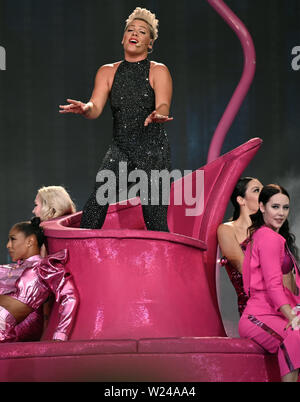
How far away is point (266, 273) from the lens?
2432mm

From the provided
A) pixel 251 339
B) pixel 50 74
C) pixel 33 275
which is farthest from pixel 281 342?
pixel 50 74

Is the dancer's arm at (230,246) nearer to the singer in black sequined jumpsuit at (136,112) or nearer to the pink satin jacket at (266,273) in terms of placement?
the singer in black sequined jumpsuit at (136,112)

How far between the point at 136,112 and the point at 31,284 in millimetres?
861

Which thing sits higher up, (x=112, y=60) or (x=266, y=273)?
(x=112, y=60)

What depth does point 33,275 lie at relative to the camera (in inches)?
115

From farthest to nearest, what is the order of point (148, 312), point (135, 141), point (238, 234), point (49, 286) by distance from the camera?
1. point (238, 234)
2. point (135, 141)
3. point (49, 286)
4. point (148, 312)

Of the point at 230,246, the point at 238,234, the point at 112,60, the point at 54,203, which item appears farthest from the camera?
the point at 112,60

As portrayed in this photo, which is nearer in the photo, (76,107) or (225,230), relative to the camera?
(76,107)

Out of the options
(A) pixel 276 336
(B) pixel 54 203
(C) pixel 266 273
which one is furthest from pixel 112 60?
(A) pixel 276 336

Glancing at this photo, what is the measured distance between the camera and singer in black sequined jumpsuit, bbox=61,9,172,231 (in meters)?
2.97

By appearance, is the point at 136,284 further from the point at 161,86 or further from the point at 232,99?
the point at 232,99

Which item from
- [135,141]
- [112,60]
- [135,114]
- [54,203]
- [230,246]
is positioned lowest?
[230,246]

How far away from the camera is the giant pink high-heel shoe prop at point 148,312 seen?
2.36 meters

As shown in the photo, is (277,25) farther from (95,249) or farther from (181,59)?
(95,249)
